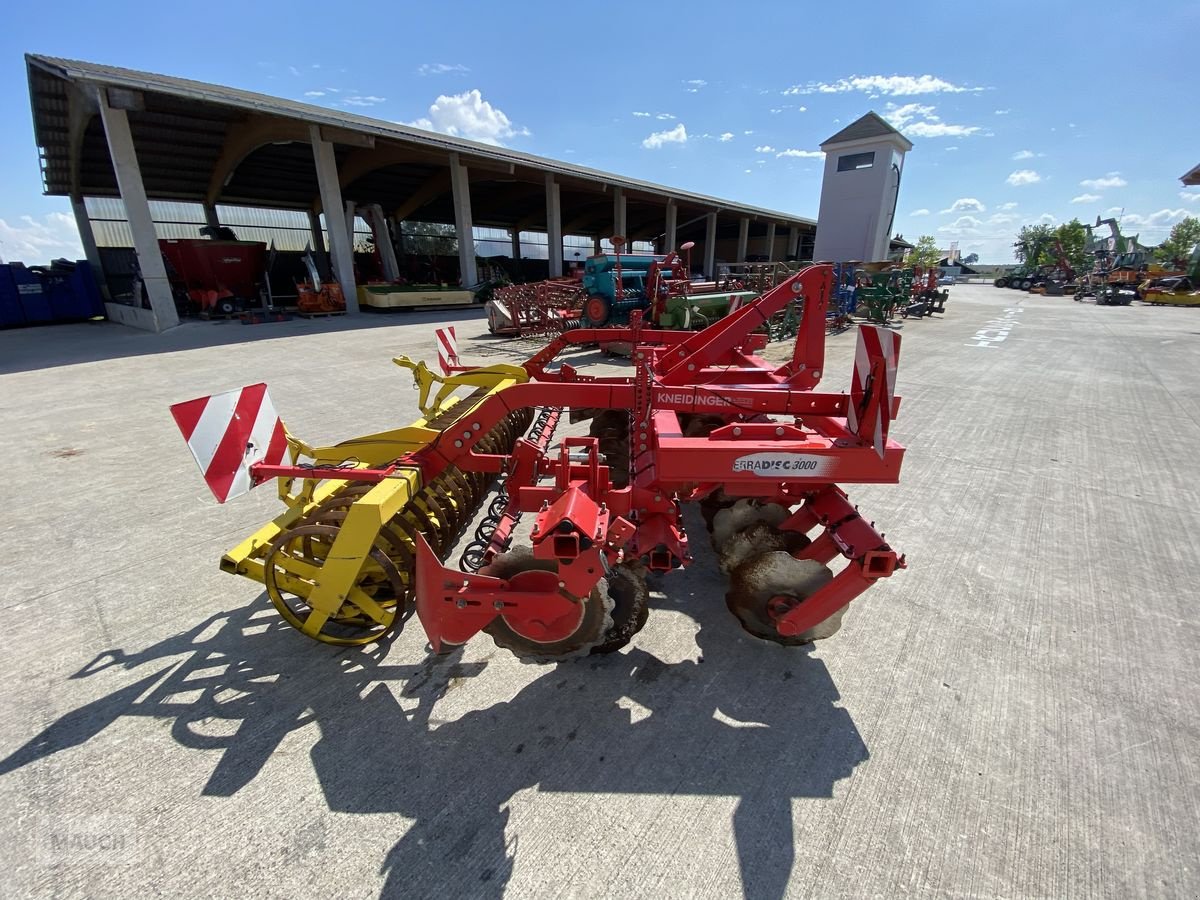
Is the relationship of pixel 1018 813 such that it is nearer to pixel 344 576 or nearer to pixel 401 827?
pixel 401 827

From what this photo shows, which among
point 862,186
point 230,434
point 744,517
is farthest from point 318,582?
point 862,186

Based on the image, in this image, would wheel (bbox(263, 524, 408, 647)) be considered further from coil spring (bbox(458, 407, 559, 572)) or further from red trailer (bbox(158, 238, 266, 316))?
red trailer (bbox(158, 238, 266, 316))

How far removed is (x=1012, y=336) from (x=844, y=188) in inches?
935

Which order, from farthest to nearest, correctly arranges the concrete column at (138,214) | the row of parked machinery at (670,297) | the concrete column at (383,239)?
the concrete column at (383,239), the concrete column at (138,214), the row of parked machinery at (670,297)

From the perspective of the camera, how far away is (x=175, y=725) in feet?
7.39

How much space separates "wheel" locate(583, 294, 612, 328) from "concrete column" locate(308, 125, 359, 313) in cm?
1215

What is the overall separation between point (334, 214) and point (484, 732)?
69.8 ft

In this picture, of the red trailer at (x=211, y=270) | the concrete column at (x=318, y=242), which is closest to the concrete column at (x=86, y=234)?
the red trailer at (x=211, y=270)

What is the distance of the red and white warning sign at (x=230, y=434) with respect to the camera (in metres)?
2.41

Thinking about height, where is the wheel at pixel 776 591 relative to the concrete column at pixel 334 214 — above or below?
below

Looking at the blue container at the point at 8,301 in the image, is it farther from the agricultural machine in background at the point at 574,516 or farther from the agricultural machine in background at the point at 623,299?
the agricultural machine in background at the point at 574,516

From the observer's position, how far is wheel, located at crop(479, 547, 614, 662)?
7.56 ft

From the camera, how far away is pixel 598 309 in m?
11.5

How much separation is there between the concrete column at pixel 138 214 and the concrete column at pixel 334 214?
4.96 meters
